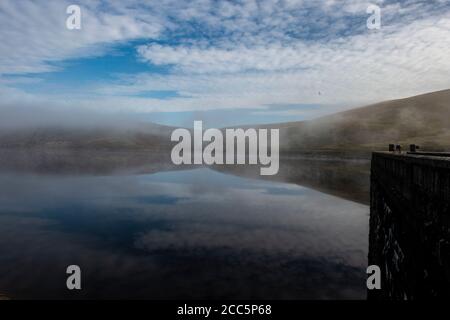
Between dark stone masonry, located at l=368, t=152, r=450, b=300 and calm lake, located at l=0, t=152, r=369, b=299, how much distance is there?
7.98m

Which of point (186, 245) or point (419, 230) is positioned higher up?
point (419, 230)

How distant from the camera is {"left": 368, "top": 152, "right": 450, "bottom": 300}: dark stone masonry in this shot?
29.1 feet

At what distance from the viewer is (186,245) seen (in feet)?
106

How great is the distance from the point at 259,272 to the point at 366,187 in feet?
170

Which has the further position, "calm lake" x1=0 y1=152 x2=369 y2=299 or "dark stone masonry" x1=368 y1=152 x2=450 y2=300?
"calm lake" x1=0 y1=152 x2=369 y2=299

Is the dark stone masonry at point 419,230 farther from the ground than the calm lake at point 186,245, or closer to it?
farther from the ground

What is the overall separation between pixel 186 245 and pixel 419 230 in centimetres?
2388

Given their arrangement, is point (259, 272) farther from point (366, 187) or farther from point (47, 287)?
point (366, 187)

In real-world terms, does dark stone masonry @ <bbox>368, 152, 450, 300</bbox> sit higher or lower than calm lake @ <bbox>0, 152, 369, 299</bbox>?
higher

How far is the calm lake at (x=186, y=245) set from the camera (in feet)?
75.4

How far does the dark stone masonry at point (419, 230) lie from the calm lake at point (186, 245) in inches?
314

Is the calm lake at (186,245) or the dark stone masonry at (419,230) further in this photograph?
the calm lake at (186,245)

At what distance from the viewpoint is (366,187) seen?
232 feet
